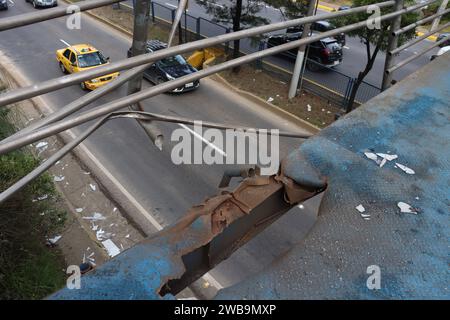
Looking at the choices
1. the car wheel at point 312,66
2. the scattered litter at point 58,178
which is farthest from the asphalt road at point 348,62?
the scattered litter at point 58,178

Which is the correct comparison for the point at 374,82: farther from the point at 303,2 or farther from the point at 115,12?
the point at 115,12

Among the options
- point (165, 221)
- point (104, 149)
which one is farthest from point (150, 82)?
point (165, 221)

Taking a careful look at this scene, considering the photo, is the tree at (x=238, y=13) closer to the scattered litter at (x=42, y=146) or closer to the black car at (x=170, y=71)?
the black car at (x=170, y=71)

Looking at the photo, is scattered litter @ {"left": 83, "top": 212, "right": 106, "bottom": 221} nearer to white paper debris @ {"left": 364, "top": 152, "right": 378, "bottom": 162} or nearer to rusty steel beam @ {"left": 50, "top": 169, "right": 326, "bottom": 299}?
rusty steel beam @ {"left": 50, "top": 169, "right": 326, "bottom": 299}

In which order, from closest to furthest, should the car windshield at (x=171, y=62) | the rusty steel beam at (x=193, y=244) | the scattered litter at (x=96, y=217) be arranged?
the rusty steel beam at (x=193, y=244) → the scattered litter at (x=96, y=217) → the car windshield at (x=171, y=62)

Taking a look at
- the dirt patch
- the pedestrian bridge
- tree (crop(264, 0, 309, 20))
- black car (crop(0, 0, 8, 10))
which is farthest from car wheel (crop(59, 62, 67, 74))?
the pedestrian bridge

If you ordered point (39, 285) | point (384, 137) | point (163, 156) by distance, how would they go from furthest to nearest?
point (163, 156)
point (39, 285)
point (384, 137)
